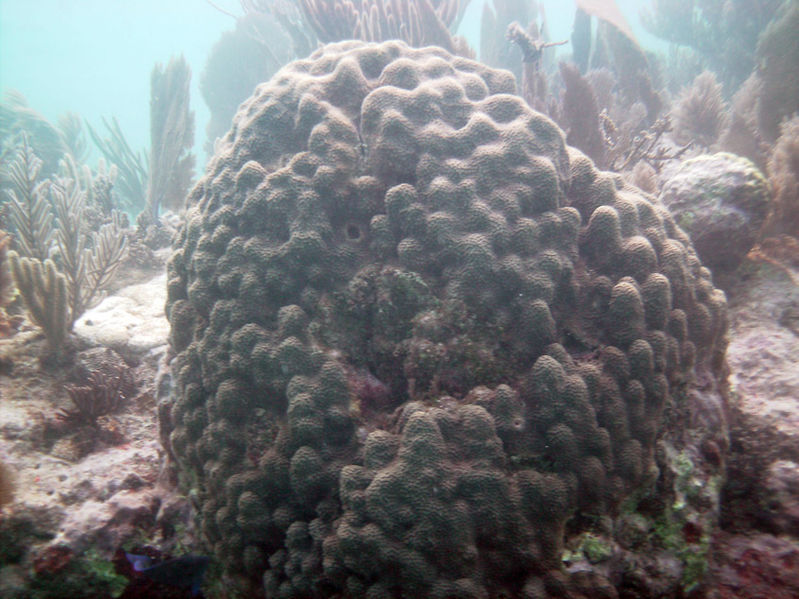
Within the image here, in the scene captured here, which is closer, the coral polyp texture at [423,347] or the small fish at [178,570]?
the coral polyp texture at [423,347]

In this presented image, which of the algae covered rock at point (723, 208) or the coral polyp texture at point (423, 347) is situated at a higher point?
the algae covered rock at point (723, 208)

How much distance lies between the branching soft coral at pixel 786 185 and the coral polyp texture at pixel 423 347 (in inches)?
68.5

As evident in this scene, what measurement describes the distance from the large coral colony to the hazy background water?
7238 centimetres

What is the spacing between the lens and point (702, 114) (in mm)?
7324

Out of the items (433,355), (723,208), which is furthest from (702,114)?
A: (433,355)

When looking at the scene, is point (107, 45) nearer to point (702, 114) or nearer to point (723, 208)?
point (702, 114)

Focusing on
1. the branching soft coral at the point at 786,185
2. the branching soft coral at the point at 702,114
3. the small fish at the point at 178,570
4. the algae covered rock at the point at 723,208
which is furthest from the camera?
the branching soft coral at the point at 702,114

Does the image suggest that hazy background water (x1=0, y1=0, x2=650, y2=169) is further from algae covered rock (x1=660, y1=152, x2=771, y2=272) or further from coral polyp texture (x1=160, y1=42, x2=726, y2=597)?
coral polyp texture (x1=160, y1=42, x2=726, y2=597)

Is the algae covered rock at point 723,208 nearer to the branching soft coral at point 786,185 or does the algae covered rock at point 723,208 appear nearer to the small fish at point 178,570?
the branching soft coral at point 786,185

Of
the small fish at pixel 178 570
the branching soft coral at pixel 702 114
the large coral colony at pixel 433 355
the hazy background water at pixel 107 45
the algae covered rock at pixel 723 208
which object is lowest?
the small fish at pixel 178 570

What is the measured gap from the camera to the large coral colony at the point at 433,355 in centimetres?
204

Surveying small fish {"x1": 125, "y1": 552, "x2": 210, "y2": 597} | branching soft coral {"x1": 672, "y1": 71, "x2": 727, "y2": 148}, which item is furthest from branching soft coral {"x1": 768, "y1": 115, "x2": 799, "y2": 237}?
small fish {"x1": 125, "y1": 552, "x2": 210, "y2": 597}

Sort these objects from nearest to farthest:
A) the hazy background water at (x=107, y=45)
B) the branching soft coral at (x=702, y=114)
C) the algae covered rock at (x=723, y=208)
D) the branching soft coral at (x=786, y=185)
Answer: the algae covered rock at (x=723, y=208) < the branching soft coral at (x=786, y=185) < the branching soft coral at (x=702, y=114) < the hazy background water at (x=107, y=45)

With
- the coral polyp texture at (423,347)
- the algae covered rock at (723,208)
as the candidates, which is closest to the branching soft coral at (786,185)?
the algae covered rock at (723,208)
